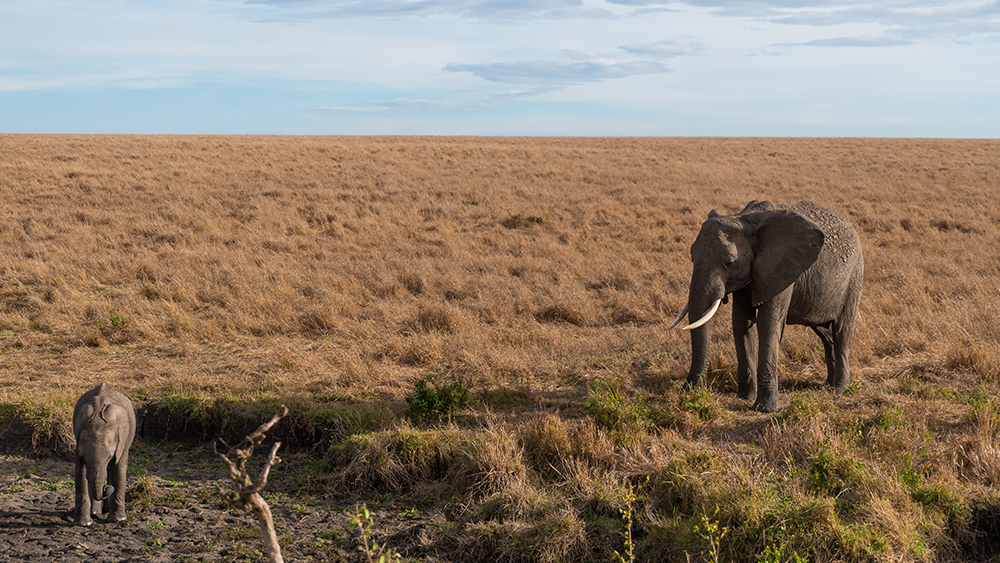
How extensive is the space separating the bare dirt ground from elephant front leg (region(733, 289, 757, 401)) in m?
3.30

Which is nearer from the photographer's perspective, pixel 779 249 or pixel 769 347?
pixel 779 249

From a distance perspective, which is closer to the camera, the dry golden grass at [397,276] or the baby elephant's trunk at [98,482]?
the baby elephant's trunk at [98,482]

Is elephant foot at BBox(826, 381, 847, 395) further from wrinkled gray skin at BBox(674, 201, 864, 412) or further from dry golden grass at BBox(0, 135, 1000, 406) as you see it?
dry golden grass at BBox(0, 135, 1000, 406)

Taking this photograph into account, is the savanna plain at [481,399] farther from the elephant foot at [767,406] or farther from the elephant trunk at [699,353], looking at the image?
the elephant trunk at [699,353]

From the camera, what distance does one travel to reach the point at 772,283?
6.36 m

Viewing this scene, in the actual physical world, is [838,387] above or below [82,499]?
above

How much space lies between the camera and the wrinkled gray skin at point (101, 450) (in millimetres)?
4934

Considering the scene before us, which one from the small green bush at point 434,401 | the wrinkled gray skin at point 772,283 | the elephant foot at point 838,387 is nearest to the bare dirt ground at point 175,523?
the small green bush at point 434,401

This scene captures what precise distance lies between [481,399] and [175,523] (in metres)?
2.96

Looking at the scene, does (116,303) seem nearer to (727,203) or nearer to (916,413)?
(916,413)

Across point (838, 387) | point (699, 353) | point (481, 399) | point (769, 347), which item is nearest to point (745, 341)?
point (769, 347)

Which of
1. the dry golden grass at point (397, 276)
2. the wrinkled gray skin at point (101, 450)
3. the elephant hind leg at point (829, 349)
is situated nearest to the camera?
the wrinkled gray skin at point (101, 450)

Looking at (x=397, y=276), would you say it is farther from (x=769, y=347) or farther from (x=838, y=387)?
(x=838, y=387)

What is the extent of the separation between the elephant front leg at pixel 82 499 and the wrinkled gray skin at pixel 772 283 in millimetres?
4874
